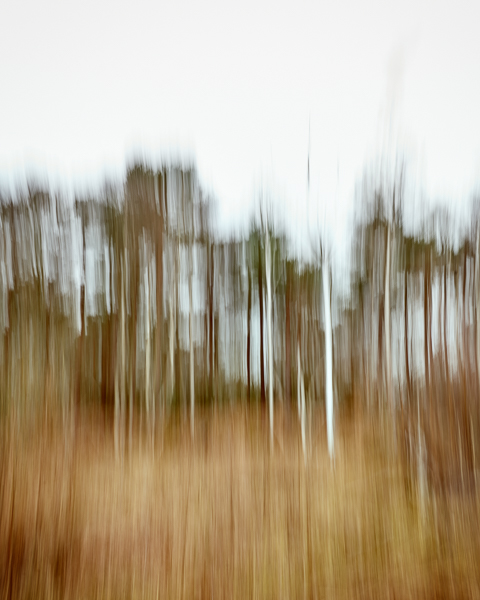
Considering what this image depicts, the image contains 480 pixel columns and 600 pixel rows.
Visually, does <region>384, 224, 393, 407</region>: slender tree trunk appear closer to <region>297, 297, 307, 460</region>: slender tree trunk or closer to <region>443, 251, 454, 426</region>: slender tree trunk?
<region>443, 251, 454, 426</region>: slender tree trunk

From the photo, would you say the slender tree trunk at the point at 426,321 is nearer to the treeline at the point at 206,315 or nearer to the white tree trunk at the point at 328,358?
the treeline at the point at 206,315

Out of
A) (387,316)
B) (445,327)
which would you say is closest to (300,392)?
(387,316)

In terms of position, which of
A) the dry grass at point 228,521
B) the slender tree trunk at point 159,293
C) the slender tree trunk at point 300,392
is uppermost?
the slender tree trunk at point 159,293

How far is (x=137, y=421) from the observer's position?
1198 mm

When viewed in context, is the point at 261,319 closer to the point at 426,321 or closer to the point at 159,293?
the point at 159,293

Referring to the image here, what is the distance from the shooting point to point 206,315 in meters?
1.47

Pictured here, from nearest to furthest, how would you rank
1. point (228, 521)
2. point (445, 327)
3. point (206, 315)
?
point (228, 521), point (445, 327), point (206, 315)

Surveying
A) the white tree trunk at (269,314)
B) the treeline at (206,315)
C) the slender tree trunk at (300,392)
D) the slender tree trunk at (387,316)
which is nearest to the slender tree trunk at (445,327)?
the treeline at (206,315)

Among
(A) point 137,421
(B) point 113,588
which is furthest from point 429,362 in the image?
Answer: (B) point 113,588

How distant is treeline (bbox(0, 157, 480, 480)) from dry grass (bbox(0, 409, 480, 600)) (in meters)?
0.12

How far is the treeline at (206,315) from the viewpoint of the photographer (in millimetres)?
1139

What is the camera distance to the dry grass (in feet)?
3.08

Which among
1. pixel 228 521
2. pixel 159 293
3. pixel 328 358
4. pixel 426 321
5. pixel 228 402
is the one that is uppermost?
pixel 159 293

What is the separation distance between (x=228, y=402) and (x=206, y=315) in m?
0.37
